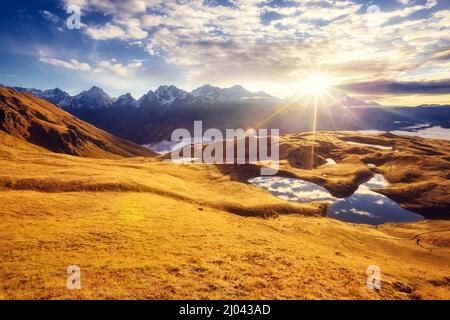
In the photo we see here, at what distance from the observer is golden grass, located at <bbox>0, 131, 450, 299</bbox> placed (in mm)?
23047

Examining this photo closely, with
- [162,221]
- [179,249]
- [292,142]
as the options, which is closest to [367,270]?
[179,249]

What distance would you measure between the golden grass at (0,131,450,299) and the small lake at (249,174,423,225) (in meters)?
25.6

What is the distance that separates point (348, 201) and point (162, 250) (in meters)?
84.7

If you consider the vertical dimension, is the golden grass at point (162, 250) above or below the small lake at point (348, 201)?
above

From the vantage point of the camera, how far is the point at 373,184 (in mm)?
121875

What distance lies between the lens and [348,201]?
99.8 metres

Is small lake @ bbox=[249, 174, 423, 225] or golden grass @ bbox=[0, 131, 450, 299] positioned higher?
golden grass @ bbox=[0, 131, 450, 299]

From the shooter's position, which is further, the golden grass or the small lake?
the small lake

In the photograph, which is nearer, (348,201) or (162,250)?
(162,250)

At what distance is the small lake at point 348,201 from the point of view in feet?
290

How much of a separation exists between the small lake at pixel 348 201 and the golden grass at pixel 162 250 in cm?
2556

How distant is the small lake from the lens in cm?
8838
